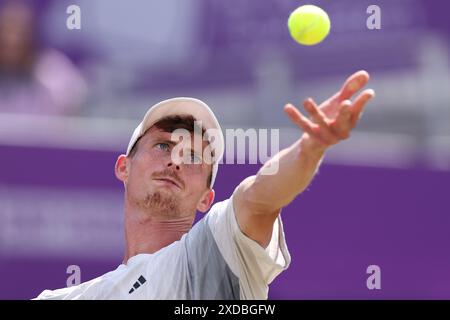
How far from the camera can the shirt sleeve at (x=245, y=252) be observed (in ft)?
10.6

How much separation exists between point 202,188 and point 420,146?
2.78m

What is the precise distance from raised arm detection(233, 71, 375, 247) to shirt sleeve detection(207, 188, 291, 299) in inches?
1.0

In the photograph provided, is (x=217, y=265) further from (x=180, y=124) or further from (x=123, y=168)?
(x=123, y=168)

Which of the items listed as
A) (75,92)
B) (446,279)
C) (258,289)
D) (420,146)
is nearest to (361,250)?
(446,279)

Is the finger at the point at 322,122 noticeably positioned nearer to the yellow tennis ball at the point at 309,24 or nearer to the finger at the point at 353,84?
the finger at the point at 353,84

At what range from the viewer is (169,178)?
12.2 feet

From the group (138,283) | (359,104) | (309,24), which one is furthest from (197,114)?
(359,104)

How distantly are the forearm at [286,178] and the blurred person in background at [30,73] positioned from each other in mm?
2998

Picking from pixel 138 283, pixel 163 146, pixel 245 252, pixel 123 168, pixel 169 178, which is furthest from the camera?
pixel 123 168

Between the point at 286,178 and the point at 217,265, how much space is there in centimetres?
42

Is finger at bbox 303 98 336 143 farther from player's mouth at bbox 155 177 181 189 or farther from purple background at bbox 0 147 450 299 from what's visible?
purple background at bbox 0 147 450 299

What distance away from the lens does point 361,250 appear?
560cm

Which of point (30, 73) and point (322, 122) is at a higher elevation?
point (30, 73)
